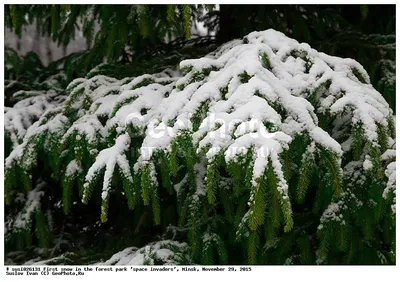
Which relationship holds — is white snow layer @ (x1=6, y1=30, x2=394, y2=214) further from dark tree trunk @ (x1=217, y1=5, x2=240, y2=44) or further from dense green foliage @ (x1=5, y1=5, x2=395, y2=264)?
dark tree trunk @ (x1=217, y1=5, x2=240, y2=44)

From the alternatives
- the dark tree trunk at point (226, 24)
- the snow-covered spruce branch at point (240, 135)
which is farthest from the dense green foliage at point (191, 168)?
the dark tree trunk at point (226, 24)

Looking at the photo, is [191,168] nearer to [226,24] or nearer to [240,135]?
[240,135]

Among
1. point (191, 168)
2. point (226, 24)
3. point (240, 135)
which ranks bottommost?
point (191, 168)

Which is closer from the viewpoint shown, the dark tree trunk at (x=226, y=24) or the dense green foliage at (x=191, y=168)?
the dense green foliage at (x=191, y=168)

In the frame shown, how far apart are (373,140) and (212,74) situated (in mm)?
754

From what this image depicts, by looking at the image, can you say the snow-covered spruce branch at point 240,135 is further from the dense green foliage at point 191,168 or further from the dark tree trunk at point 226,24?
the dark tree trunk at point 226,24

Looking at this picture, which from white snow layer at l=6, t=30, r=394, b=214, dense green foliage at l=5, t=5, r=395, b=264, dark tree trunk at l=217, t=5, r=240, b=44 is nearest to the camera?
white snow layer at l=6, t=30, r=394, b=214

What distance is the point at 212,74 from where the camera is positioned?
210 cm

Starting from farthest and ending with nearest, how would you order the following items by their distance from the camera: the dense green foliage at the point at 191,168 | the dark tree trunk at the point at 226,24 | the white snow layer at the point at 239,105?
the dark tree trunk at the point at 226,24, the dense green foliage at the point at 191,168, the white snow layer at the point at 239,105

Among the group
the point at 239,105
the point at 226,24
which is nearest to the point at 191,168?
the point at 239,105

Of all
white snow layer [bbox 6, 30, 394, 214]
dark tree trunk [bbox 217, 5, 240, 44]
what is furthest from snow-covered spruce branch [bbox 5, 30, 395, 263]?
dark tree trunk [bbox 217, 5, 240, 44]

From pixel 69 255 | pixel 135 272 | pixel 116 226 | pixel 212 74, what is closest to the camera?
pixel 212 74
